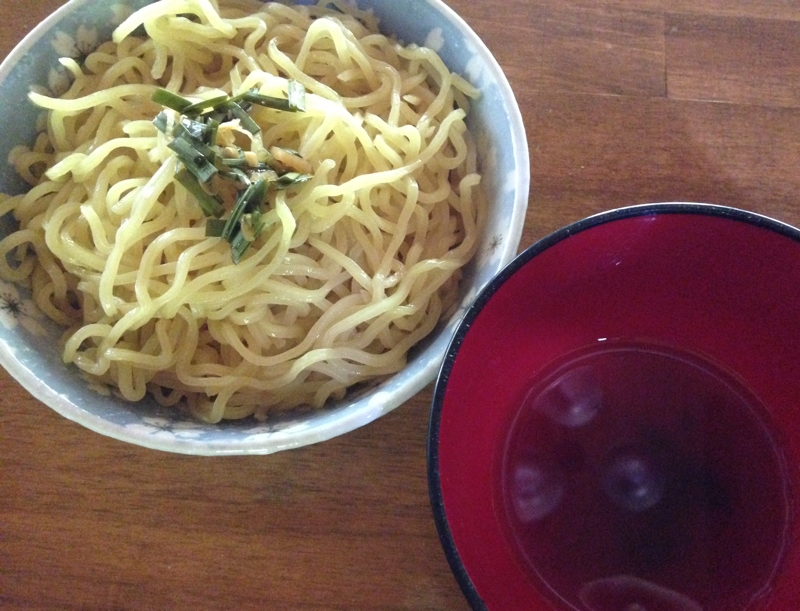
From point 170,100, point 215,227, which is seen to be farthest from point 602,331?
point 170,100

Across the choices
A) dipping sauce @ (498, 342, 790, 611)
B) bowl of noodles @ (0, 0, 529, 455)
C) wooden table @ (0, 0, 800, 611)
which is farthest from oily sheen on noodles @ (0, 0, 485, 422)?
dipping sauce @ (498, 342, 790, 611)

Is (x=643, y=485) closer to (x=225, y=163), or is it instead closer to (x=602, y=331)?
(x=602, y=331)

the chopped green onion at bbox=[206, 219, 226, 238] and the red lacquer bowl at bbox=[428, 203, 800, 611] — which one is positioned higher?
the chopped green onion at bbox=[206, 219, 226, 238]

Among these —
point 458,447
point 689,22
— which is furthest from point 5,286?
point 689,22

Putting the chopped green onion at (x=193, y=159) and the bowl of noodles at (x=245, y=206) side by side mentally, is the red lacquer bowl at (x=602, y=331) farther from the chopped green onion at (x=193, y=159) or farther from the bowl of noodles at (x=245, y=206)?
the chopped green onion at (x=193, y=159)

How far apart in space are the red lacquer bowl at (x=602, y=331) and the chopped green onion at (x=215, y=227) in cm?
38

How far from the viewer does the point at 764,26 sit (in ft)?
3.87

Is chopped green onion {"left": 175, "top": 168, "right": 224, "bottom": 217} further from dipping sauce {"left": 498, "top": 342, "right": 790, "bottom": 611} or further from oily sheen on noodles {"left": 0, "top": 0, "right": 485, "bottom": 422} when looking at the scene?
dipping sauce {"left": 498, "top": 342, "right": 790, "bottom": 611}

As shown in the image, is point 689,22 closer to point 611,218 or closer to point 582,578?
Answer: point 611,218

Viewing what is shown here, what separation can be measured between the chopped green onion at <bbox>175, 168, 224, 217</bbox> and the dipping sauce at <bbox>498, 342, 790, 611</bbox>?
570mm

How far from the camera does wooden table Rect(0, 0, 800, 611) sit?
0.94m

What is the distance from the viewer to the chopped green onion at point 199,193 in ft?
2.85

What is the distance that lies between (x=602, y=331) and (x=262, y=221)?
589 mm

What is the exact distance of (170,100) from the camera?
34.5 inches
